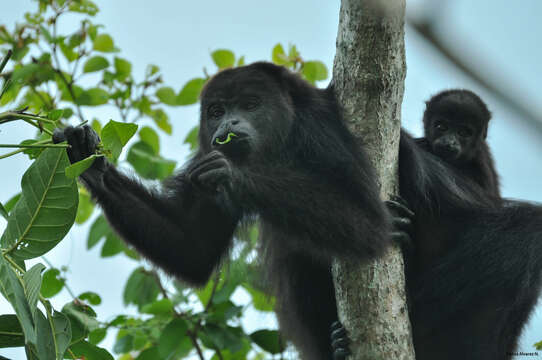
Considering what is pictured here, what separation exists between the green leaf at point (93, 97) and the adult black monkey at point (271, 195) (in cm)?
99

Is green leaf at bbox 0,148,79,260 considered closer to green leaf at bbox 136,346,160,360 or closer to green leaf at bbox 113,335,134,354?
green leaf at bbox 136,346,160,360

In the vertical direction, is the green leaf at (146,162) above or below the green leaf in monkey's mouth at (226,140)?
below

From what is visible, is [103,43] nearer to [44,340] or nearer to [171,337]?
[171,337]

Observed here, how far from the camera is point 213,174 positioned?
3.85 metres

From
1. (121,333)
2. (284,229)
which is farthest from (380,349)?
(121,333)

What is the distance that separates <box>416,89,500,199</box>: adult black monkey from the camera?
5535 mm

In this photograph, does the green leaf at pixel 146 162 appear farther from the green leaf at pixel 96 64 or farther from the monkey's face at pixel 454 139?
the monkey's face at pixel 454 139

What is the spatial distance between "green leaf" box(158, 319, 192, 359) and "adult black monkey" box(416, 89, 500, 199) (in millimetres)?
2719

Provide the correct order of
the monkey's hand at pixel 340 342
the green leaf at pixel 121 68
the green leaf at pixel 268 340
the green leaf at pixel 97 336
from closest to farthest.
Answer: the monkey's hand at pixel 340 342 < the green leaf at pixel 97 336 < the green leaf at pixel 268 340 < the green leaf at pixel 121 68

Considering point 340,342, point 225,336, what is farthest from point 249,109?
point 340,342

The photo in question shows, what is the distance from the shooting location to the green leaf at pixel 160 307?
5.02m

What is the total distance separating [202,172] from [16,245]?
5.35 ft

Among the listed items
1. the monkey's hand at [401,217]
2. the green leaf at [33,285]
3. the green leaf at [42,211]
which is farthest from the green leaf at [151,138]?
the green leaf at [33,285]

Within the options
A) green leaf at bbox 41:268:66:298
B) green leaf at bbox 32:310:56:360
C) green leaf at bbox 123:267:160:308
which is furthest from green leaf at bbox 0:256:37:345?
A: green leaf at bbox 123:267:160:308
